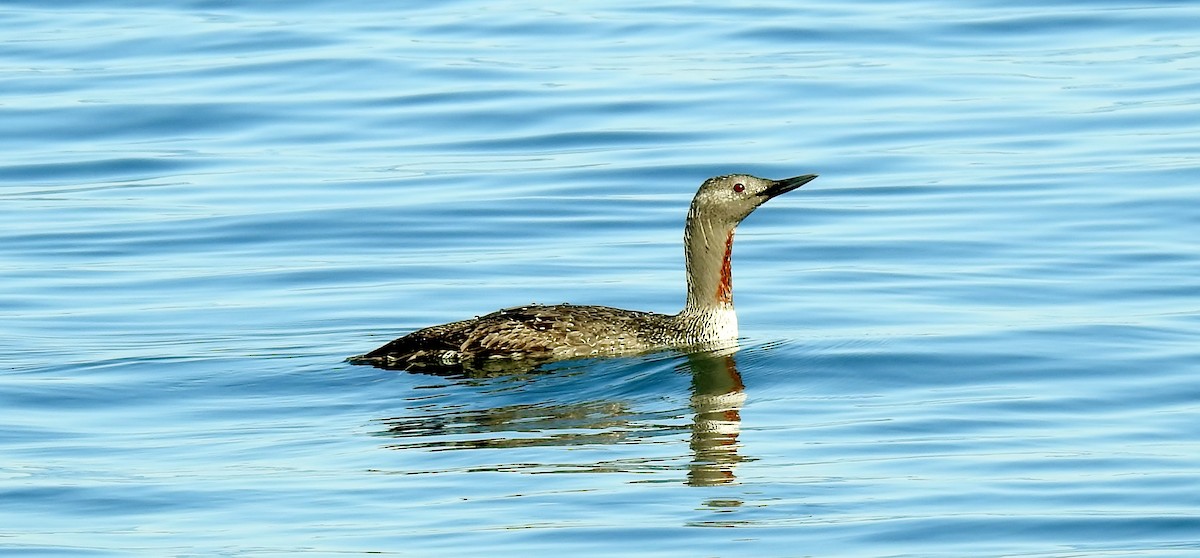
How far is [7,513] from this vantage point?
9.57 metres

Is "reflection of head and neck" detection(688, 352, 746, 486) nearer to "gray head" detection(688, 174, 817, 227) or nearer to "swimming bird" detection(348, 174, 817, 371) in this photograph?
"swimming bird" detection(348, 174, 817, 371)

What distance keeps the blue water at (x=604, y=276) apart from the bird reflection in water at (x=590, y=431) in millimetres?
29

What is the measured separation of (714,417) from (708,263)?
6.50 ft

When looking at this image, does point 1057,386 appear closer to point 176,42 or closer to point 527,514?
point 527,514

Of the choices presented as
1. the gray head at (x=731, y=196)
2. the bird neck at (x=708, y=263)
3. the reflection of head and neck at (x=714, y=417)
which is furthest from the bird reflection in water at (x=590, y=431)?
the gray head at (x=731, y=196)

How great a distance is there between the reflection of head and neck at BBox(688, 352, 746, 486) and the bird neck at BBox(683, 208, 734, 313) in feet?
1.15

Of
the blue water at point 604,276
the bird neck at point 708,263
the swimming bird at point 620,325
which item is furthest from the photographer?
the bird neck at point 708,263

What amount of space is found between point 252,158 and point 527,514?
470 inches

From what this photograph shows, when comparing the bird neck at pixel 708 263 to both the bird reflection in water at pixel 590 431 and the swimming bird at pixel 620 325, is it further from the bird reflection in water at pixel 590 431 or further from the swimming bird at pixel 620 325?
the bird reflection in water at pixel 590 431

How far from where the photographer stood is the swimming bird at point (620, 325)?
12.3 metres

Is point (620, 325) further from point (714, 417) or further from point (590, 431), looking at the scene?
point (590, 431)

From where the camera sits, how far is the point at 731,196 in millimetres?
12945

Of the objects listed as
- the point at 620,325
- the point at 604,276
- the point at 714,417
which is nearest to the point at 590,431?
the point at 714,417

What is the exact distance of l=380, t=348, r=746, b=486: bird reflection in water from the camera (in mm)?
10141
